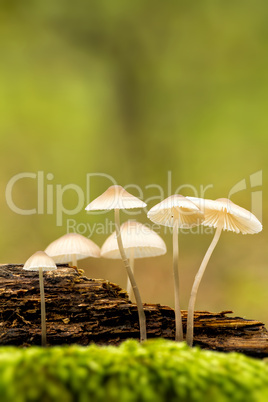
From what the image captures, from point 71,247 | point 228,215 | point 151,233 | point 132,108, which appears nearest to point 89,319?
point 71,247

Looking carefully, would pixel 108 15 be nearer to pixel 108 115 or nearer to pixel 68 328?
pixel 108 115

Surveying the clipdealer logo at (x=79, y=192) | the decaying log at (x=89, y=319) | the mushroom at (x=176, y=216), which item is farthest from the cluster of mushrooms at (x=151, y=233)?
the clipdealer logo at (x=79, y=192)

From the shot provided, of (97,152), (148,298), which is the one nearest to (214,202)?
(148,298)

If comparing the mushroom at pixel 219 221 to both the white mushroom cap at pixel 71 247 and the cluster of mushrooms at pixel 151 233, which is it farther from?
the white mushroom cap at pixel 71 247

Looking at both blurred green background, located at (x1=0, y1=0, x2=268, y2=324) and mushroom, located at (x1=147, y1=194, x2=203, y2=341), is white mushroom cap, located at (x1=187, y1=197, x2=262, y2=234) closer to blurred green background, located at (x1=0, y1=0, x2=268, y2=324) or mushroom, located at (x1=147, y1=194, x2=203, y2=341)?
mushroom, located at (x1=147, y1=194, x2=203, y2=341)

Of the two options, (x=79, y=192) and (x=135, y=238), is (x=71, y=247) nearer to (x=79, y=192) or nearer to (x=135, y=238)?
(x=135, y=238)

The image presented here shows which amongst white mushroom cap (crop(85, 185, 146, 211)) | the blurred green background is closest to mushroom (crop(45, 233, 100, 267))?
white mushroom cap (crop(85, 185, 146, 211))
